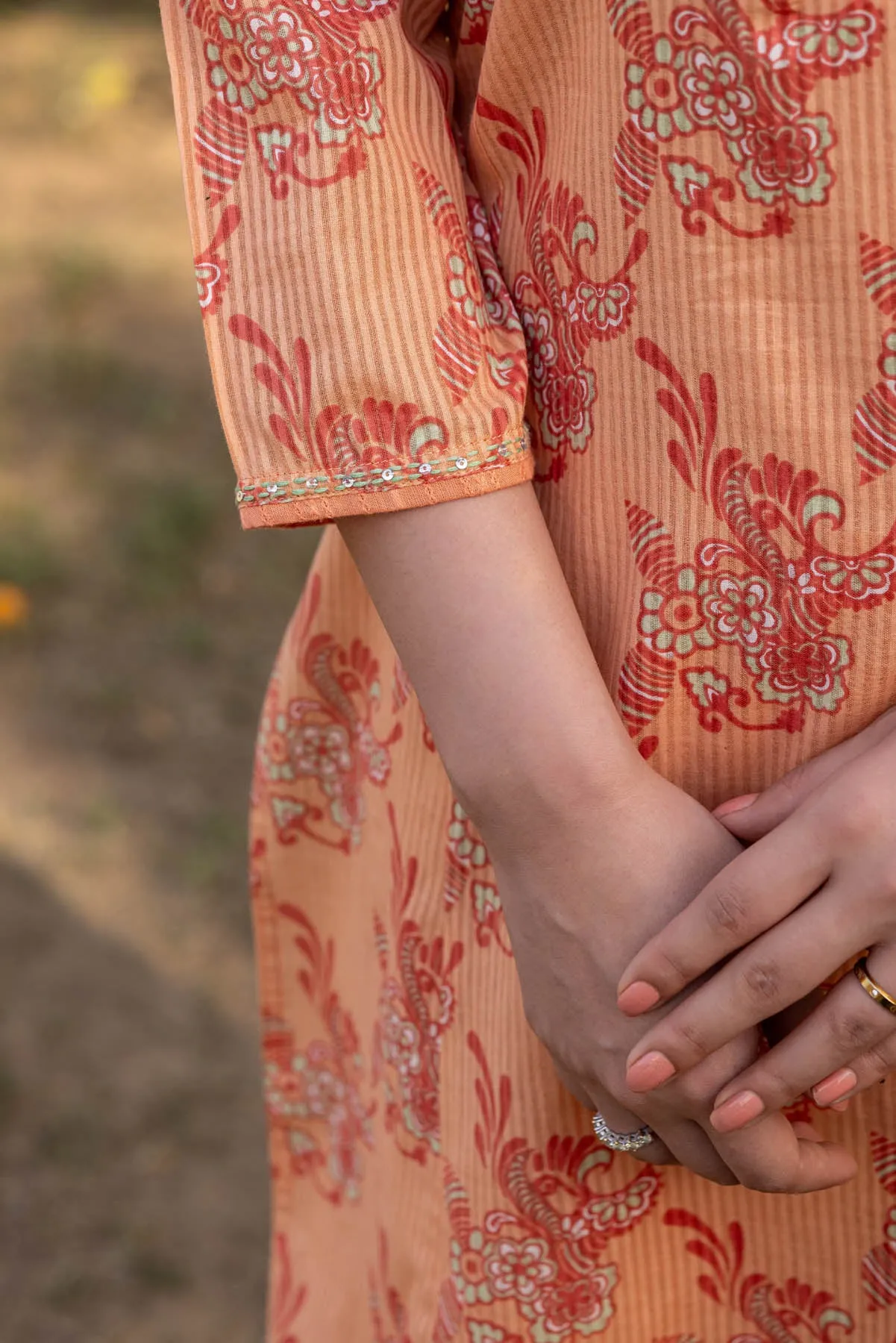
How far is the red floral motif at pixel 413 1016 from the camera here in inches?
40.4

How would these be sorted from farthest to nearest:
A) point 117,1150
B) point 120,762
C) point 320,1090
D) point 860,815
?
1. point 120,762
2. point 117,1150
3. point 320,1090
4. point 860,815

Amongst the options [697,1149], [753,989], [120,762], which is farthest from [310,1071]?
[120,762]

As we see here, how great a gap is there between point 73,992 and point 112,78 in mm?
3572

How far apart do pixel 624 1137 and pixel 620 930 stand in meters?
0.15

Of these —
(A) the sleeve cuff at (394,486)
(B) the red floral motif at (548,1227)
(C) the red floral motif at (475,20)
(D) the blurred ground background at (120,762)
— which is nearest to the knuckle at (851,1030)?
(B) the red floral motif at (548,1227)

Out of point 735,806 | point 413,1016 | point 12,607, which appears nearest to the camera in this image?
point 735,806

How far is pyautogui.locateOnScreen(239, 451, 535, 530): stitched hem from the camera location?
812 millimetres

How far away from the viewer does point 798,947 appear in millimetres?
753

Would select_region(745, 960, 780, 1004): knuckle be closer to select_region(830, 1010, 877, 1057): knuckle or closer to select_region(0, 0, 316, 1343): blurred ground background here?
select_region(830, 1010, 877, 1057): knuckle

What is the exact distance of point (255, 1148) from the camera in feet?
7.22

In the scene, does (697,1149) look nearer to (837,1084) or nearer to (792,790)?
(837,1084)

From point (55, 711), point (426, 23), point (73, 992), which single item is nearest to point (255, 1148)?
point (73, 992)

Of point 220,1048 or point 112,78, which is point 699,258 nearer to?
point 220,1048

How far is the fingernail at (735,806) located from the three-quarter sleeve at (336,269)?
0.77 ft
